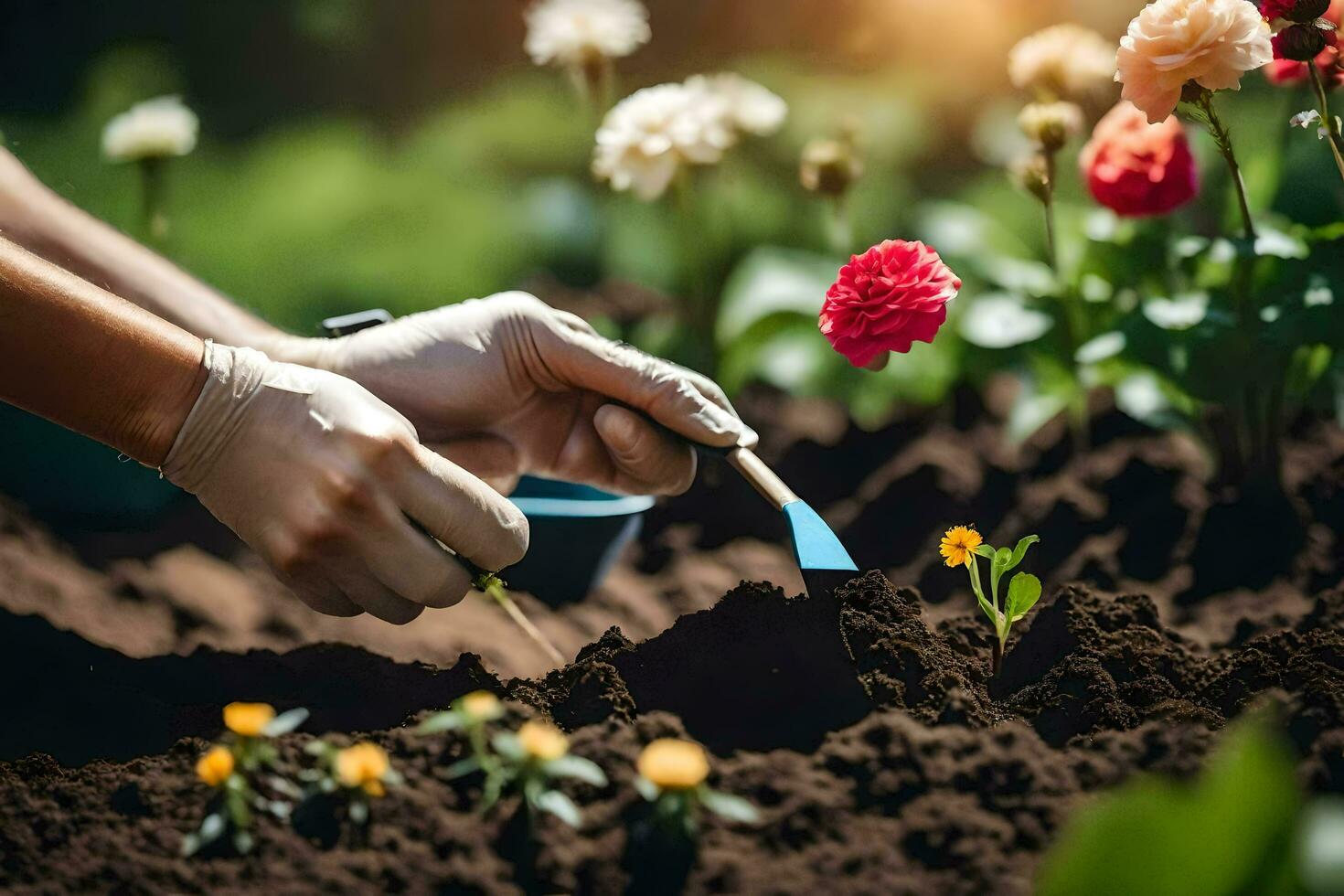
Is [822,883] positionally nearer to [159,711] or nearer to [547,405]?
[159,711]

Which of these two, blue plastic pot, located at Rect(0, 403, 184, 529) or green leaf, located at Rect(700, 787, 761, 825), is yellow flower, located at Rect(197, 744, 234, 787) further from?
blue plastic pot, located at Rect(0, 403, 184, 529)

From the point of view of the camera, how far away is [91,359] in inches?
55.7

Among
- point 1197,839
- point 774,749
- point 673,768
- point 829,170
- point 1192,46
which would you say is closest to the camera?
point 1197,839

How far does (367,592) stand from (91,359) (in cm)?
43

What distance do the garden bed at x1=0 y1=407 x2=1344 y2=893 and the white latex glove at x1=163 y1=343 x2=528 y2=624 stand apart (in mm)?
139

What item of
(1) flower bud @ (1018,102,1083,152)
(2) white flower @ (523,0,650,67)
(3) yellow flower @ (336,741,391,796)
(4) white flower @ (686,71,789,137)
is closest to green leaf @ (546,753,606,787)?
(3) yellow flower @ (336,741,391,796)

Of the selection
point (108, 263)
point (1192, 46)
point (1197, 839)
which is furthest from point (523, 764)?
point (108, 263)

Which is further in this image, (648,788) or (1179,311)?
(1179,311)

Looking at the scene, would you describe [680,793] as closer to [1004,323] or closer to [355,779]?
[355,779]

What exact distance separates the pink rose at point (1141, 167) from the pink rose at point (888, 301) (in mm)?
646

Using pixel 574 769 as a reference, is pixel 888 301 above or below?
above

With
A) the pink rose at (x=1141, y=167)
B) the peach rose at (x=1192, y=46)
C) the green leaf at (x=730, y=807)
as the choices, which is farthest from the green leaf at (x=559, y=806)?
the pink rose at (x=1141, y=167)

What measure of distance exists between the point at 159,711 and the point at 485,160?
1.94 meters

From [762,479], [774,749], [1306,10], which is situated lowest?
[774,749]
